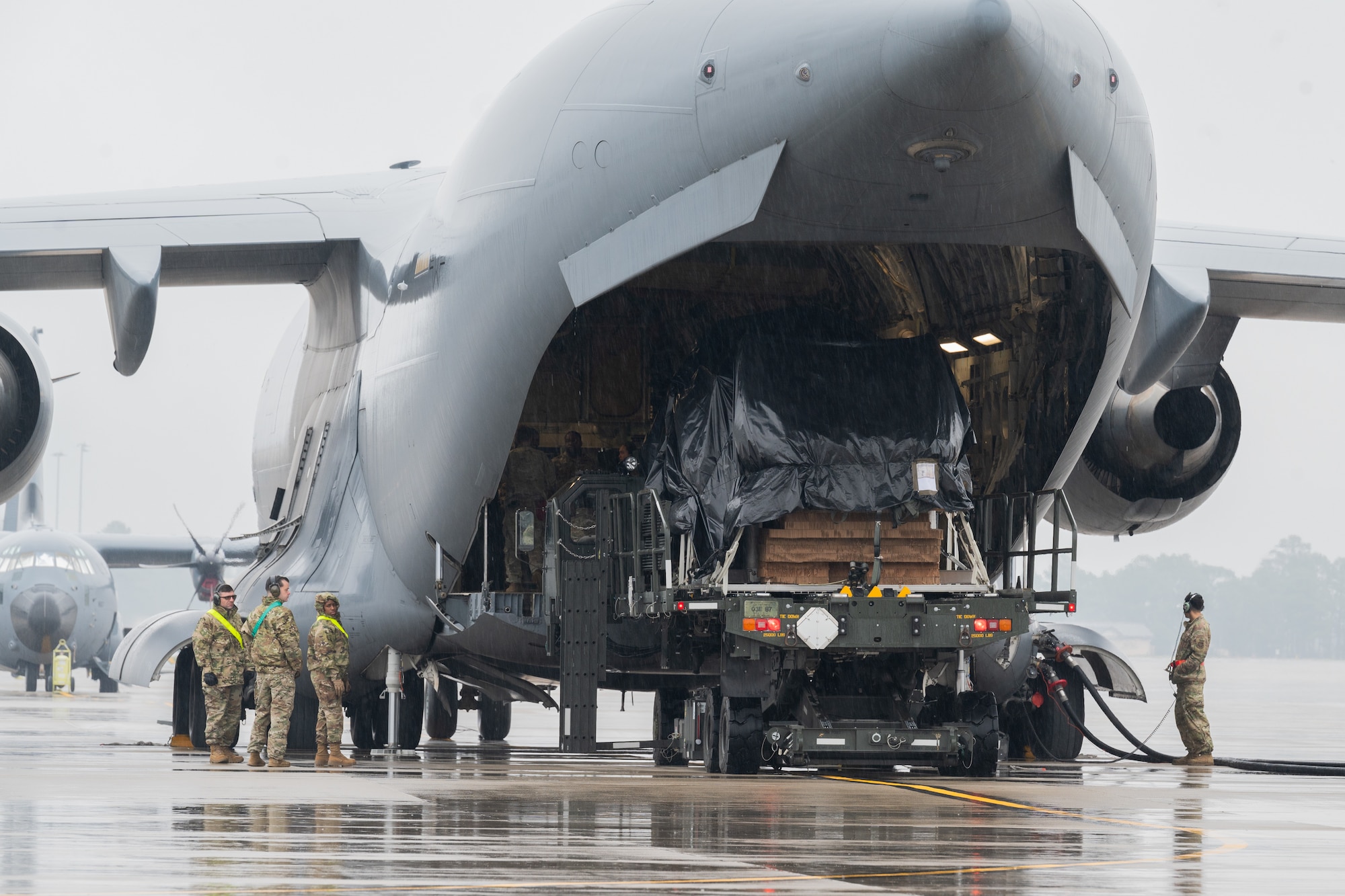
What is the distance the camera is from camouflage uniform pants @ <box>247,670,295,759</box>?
13078 mm

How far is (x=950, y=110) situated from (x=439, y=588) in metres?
5.61

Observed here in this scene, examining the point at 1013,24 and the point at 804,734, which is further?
the point at 804,734

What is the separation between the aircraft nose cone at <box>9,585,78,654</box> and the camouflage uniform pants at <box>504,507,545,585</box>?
2410 centimetres

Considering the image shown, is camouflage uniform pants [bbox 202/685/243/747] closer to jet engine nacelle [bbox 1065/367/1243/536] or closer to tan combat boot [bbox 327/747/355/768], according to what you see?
tan combat boot [bbox 327/747/355/768]

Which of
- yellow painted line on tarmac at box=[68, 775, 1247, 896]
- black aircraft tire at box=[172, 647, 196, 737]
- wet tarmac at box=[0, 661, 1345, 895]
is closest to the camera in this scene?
yellow painted line on tarmac at box=[68, 775, 1247, 896]

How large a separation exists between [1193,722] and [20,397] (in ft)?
33.2

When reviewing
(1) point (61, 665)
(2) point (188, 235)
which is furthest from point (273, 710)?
(1) point (61, 665)

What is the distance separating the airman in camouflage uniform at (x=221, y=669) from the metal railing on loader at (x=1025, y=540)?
19.1 feet

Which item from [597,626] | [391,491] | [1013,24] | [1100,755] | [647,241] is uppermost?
[1013,24]

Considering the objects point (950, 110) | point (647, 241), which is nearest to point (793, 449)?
point (647, 241)

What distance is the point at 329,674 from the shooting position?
1315 centimetres

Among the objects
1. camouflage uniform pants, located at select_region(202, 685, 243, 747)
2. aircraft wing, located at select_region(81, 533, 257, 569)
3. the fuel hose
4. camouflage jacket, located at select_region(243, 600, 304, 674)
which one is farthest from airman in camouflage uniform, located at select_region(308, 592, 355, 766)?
aircraft wing, located at select_region(81, 533, 257, 569)

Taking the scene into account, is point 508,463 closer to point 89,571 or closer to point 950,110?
point 950,110

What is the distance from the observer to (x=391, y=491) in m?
13.6
